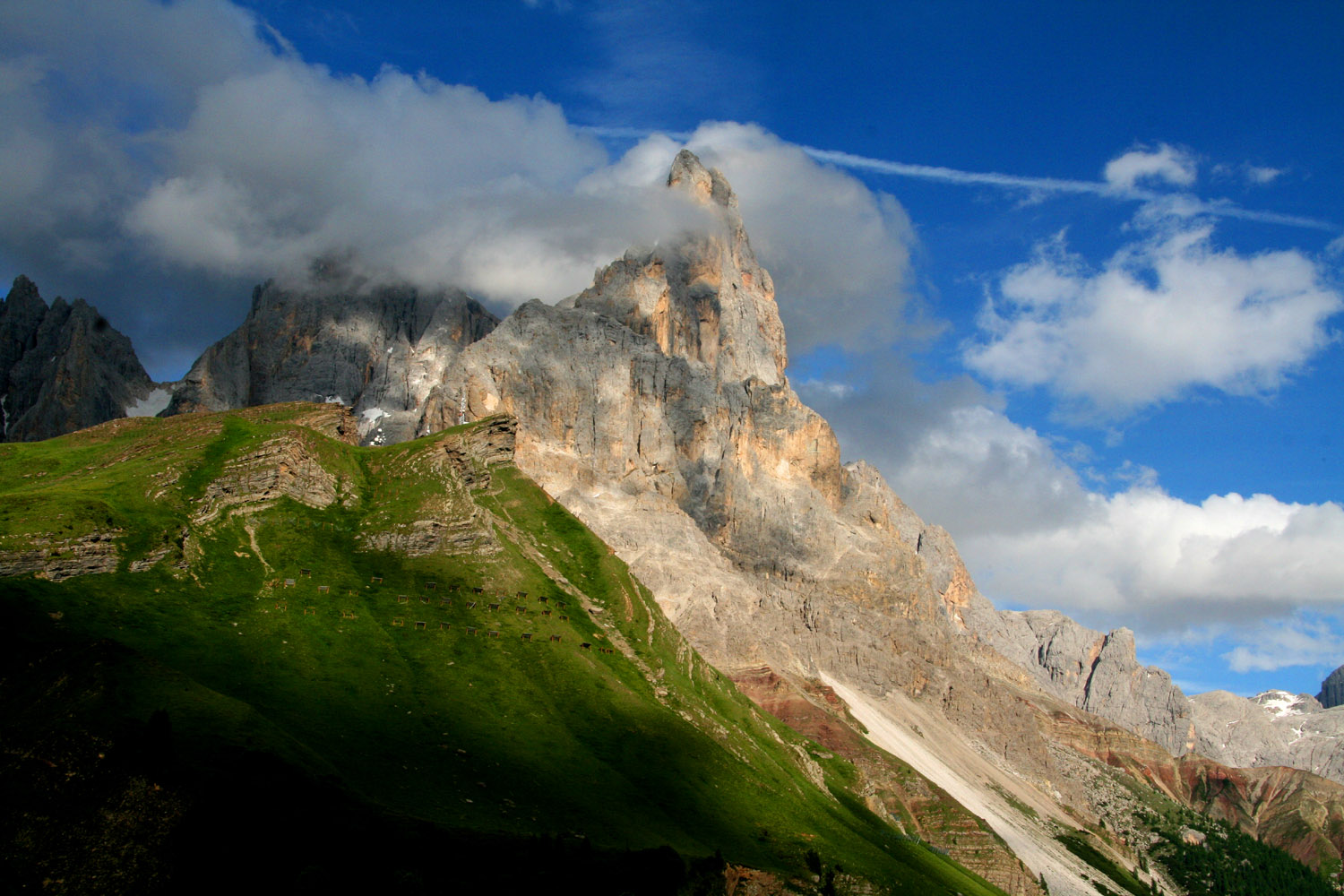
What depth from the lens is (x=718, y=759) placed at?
111 m

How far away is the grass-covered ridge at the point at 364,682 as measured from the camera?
182 ft

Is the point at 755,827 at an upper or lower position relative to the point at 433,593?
lower

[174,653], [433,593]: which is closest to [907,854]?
[433,593]

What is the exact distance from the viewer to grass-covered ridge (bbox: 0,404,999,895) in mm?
55594

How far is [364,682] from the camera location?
303 ft

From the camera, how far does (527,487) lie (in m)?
168

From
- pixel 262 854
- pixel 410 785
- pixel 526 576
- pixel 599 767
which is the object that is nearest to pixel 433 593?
pixel 526 576

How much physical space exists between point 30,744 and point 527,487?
387 feet

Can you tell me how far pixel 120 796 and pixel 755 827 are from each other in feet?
211

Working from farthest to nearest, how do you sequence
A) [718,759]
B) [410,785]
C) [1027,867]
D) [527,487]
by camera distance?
[1027,867]
[527,487]
[718,759]
[410,785]

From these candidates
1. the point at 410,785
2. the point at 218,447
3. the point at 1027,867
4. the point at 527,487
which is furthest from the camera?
the point at 1027,867

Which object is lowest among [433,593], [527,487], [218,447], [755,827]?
[755,827]

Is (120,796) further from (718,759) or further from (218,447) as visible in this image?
(218,447)

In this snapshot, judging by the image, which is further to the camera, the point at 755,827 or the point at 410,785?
the point at 755,827
